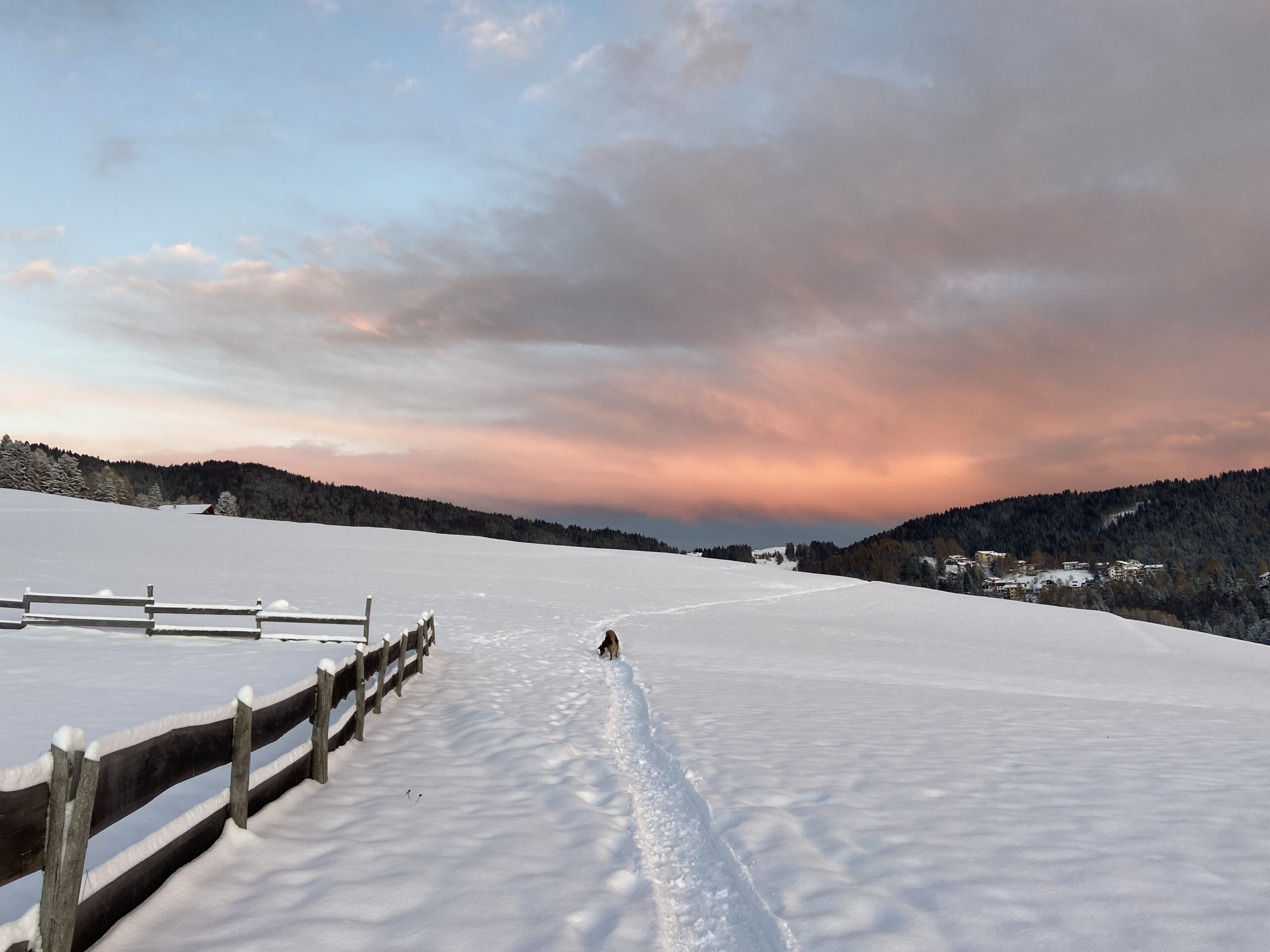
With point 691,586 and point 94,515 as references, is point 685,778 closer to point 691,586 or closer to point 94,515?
point 691,586

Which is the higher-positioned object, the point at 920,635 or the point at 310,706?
the point at 310,706

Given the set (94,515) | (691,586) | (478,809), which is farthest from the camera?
(94,515)

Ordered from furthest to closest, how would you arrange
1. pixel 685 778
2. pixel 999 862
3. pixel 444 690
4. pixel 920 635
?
pixel 920 635 < pixel 444 690 < pixel 685 778 < pixel 999 862

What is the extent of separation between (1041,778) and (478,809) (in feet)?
23.0

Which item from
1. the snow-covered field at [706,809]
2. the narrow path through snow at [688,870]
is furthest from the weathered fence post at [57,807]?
the narrow path through snow at [688,870]

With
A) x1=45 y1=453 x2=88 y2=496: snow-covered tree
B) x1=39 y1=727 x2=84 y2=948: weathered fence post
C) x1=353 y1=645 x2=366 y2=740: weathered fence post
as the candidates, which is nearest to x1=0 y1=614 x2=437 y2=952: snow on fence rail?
x1=39 y1=727 x2=84 y2=948: weathered fence post

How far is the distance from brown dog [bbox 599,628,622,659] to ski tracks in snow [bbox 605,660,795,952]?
1055 cm

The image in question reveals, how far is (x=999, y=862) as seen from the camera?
6.25 m

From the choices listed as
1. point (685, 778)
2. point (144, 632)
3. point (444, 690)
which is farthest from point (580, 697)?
point (144, 632)

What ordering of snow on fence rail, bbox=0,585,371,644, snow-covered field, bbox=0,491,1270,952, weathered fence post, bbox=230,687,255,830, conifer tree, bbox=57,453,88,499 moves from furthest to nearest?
conifer tree, bbox=57,453,88,499, snow on fence rail, bbox=0,585,371,644, weathered fence post, bbox=230,687,255,830, snow-covered field, bbox=0,491,1270,952

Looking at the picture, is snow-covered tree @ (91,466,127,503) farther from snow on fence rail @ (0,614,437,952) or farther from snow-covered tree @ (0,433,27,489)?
snow on fence rail @ (0,614,437,952)

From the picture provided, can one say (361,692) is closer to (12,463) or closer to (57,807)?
(57,807)

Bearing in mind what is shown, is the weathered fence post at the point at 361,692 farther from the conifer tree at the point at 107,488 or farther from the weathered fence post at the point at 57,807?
the conifer tree at the point at 107,488

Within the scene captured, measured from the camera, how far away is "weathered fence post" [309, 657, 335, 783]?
743 centimetres
